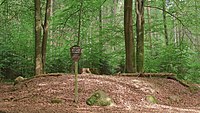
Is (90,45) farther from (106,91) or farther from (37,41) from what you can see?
(106,91)

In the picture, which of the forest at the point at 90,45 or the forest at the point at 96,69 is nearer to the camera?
the forest at the point at 96,69

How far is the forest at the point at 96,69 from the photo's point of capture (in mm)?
8000

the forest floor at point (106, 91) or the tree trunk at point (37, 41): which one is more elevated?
the tree trunk at point (37, 41)

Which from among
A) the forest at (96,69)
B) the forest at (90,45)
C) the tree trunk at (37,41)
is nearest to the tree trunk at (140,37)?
the forest at (96,69)

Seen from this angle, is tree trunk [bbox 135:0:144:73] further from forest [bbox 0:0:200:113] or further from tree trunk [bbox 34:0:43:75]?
tree trunk [bbox 34:0:43:75]

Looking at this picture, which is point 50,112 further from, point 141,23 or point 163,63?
point 163,63

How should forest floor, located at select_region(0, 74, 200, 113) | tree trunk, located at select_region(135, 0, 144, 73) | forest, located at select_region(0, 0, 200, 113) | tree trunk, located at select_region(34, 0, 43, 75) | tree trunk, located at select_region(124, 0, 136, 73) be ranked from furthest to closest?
tree trunk, located at select_region(135, 0, 144, 73) → tree trunk, located at select_region(124, 0, 136, 73) → tree trunk, located at select_region(34, 0, 43, 75) → forest, located at select_region(0, 0, 200, 113) → forest floor, located at select_region(0, 74, 200, 113)

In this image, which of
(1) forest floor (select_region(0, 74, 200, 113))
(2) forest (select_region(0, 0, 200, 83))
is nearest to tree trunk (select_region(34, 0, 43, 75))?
(1) forest floor (select_region(0, 74, 200, 113))

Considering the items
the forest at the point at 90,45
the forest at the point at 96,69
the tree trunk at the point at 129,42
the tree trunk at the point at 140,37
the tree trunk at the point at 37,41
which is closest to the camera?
the forest at the point at 96,69

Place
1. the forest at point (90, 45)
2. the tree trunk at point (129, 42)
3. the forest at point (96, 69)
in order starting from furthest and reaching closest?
the forest at point (90, 45) → the tree trunk at point (129, 42) → the forest at point (96, 69)

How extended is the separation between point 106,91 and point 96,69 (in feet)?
18.7

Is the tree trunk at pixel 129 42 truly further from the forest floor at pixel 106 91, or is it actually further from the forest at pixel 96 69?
the forest floor at pixel 106 91

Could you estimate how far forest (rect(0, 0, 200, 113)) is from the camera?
8000 mm

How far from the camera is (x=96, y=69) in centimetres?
1434
